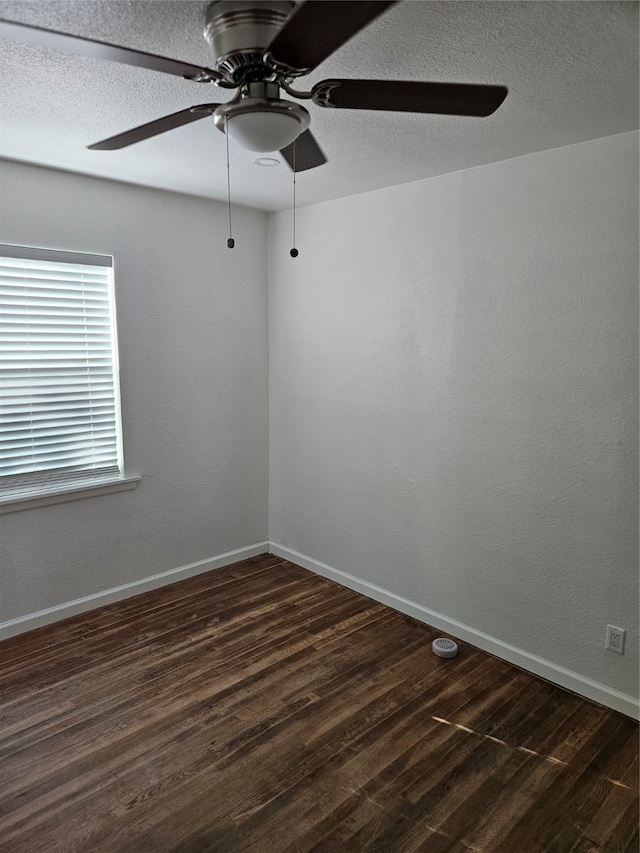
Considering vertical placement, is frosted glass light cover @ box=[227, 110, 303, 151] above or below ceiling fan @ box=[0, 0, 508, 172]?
below

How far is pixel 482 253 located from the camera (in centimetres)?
279

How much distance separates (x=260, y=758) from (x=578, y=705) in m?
1.41

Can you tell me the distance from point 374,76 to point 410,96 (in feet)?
1.33

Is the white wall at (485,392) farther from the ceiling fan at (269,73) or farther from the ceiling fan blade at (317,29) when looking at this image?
the ceiling fan blade at (317,29)

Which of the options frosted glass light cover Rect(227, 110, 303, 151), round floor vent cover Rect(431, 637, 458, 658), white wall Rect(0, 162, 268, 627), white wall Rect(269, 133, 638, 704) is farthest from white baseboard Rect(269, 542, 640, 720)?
frosted glass light cover Rect(227, 110, 303, 151)

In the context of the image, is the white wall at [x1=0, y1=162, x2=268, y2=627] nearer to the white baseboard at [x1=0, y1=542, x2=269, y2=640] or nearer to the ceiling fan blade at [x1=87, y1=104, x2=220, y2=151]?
the white baseboard at [x1=0, y1=542, x2=269, y2=640]

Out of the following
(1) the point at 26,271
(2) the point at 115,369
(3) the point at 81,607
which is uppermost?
(1) the point at 26,271

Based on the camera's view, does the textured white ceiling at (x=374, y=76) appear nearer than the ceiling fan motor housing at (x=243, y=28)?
No

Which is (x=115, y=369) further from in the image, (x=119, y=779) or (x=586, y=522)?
(x=586, y=522)

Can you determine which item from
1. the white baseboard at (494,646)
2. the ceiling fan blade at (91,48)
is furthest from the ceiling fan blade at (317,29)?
the white baseboard at (494,646)

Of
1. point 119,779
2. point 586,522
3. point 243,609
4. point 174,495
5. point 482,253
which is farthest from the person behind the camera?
point 174,495

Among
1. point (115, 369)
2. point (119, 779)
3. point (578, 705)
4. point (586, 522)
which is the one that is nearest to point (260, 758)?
point (119, 779)

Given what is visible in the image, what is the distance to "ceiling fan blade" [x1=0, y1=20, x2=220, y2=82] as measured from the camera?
116 centimetres

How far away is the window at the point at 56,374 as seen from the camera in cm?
294
